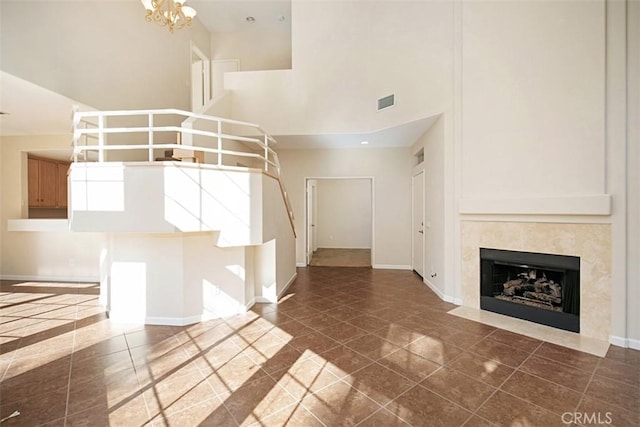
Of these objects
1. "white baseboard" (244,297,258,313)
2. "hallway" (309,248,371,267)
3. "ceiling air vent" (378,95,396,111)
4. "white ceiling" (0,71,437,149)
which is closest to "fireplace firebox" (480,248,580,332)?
"white ceiling" (0,71,437,149)

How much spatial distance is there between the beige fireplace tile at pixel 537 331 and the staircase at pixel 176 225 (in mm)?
2889

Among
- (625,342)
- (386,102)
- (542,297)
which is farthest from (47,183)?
(625,342)

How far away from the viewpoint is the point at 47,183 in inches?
244

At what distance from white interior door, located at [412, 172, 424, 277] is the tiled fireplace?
1738mm

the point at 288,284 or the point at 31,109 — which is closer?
the point at 31,109

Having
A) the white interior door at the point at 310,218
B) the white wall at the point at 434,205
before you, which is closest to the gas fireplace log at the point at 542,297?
the white wall at the point at 434,205

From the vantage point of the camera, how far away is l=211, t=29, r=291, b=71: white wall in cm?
775

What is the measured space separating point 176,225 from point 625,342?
5028 millimetres

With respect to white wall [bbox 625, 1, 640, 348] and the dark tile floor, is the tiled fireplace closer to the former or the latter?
white wall [bbox 625, 1, 640, 348]

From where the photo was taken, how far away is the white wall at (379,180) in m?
6.75

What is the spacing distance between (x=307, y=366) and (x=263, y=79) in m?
5.50

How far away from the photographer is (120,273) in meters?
3.61

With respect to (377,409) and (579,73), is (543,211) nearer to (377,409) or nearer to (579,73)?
(579,73)

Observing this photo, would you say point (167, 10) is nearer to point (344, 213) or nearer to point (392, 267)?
point (392, 267)
